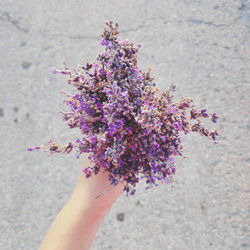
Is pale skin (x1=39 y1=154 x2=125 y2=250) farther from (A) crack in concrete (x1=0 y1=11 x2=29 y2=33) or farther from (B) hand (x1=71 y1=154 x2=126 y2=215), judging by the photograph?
(A) crack in concrete (x1=0 y1=11 x2=29 y2=33)

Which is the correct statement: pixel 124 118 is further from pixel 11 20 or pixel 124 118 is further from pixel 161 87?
pixel 11 20

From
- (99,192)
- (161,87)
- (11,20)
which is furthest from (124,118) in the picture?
(11,20)

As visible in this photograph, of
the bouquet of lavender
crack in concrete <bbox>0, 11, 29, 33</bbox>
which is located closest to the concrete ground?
crack in concrete <bbox>0, 11, 29, 33</bbox>

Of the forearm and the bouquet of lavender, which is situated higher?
the bouquet of lavender

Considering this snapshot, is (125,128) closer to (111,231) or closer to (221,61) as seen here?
(111,231)

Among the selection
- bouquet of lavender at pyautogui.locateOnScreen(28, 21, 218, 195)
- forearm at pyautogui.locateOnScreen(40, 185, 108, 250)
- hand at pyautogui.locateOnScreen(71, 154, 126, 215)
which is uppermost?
bouquet of lavender at pyautogui.locateOnScreen(28, 21, 218, 195)

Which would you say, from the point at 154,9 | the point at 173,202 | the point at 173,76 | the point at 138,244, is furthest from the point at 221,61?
the point at 138,244
